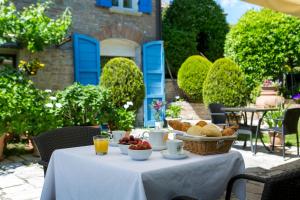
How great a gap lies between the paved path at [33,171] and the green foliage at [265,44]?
5.39 metres

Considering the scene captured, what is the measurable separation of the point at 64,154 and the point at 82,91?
375 centimetres

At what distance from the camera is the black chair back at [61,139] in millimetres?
2357

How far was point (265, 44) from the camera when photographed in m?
10.4

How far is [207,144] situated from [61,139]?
1117mm

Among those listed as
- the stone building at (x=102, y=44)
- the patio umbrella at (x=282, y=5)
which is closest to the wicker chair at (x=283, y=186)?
the patio umbrella at (x=282, y=5)

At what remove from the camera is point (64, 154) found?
1969mm

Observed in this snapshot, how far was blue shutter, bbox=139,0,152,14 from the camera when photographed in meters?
8.91

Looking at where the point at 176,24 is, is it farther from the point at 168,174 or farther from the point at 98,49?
the point at 168,174

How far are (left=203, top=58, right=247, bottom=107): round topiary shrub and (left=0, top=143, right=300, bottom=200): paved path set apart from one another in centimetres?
306

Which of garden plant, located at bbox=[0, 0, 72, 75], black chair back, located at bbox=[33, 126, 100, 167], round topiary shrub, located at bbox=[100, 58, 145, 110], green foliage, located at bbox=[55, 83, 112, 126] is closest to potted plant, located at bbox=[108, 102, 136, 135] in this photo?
green foliage, located at bbox=[55, 83, 112, 126]

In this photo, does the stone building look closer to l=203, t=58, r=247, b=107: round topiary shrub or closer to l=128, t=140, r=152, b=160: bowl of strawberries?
l=203, t=58, r=247, b=107: round topiary shrub

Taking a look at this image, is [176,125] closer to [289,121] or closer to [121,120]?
[289,121]

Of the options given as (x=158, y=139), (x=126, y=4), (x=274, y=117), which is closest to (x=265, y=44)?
(x=126, y=4)

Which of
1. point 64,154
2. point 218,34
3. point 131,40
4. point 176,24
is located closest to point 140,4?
point 131,40
